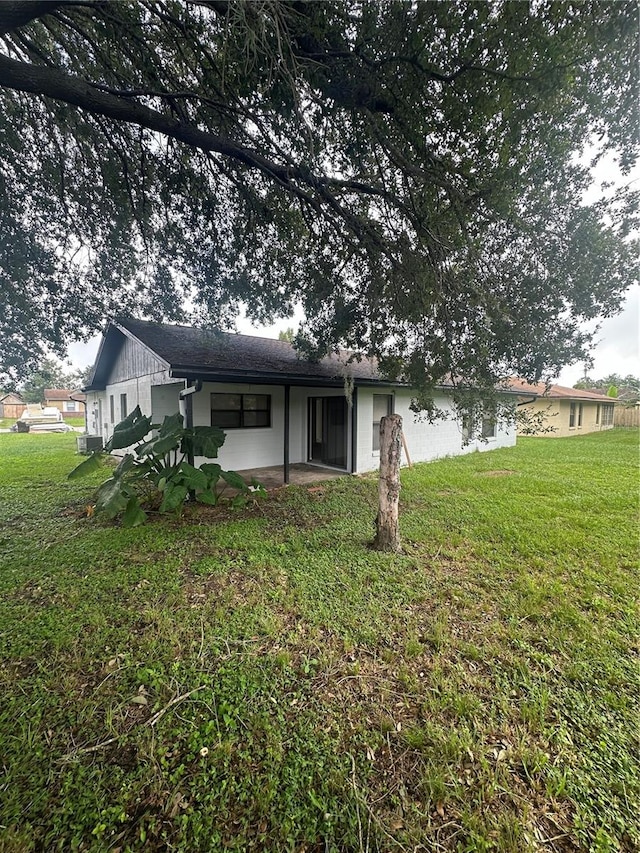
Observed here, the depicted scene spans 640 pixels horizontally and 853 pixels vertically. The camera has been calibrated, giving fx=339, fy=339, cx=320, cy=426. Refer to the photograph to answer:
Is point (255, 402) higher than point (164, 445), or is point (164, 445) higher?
point (255, 402)

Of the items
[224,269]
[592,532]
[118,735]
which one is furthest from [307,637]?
[224,269]

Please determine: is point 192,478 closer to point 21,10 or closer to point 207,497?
point 207,497

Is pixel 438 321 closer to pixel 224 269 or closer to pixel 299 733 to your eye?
pixel 224 269

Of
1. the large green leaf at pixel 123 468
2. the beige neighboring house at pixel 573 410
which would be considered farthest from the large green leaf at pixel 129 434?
the beige neighboring house at pixel 573 410

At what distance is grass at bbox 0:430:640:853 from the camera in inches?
60.5

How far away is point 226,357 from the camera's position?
7.85 metres

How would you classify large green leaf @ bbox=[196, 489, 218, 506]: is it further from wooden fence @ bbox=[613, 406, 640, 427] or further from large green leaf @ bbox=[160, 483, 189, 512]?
wooden fence @ bbox=[613, 406, 640, 427]

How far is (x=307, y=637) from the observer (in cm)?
274

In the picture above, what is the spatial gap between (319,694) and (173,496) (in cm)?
361

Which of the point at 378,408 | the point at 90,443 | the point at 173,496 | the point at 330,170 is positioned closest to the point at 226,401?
the point at 173,496

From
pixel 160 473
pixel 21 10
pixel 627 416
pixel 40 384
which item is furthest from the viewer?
pixel 40 384

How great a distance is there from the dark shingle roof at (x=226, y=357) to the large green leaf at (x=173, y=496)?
2124 millimetres

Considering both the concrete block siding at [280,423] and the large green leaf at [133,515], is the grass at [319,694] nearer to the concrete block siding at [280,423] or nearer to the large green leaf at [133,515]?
the large green leaf at [133,515]

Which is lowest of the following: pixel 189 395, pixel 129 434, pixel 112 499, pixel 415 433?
pixel 112 499
